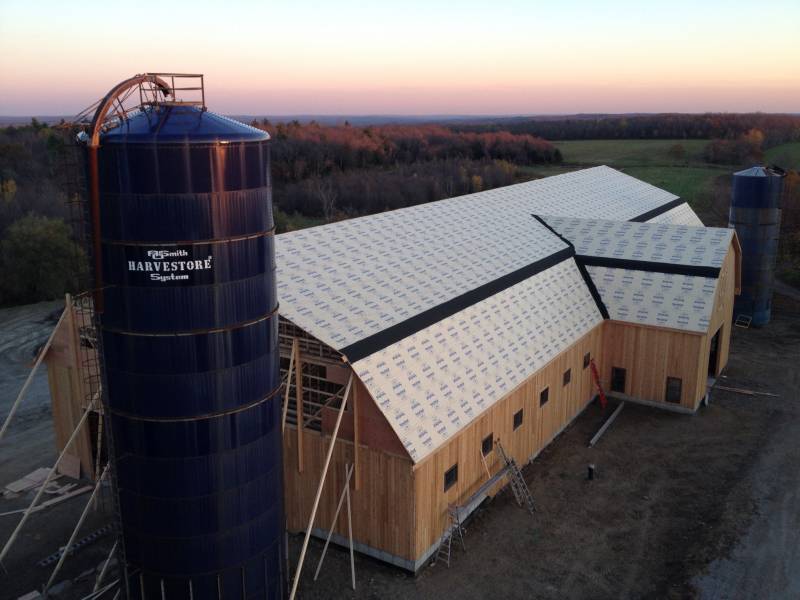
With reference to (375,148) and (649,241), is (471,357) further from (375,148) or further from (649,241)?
(375,148)

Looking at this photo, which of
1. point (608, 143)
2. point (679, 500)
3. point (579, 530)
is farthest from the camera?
point (608, 143)

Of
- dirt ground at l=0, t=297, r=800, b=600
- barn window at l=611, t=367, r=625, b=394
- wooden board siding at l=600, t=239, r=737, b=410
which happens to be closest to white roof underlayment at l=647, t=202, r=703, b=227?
wooden board siding at l=600, t=239, r=737, b=410

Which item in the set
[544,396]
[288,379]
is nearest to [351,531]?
[288,379]

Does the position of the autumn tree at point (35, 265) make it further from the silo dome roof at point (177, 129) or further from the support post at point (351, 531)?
the silo dome roof at point (177, 129)

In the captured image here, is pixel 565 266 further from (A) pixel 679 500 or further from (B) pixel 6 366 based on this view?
(B) pixel 6 366

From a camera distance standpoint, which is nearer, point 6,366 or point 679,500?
point 679,500

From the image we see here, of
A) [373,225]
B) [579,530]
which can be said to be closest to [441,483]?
[579,530]

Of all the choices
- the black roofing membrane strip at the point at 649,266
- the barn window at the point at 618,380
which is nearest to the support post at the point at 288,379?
the barn window at the point at 618,380
